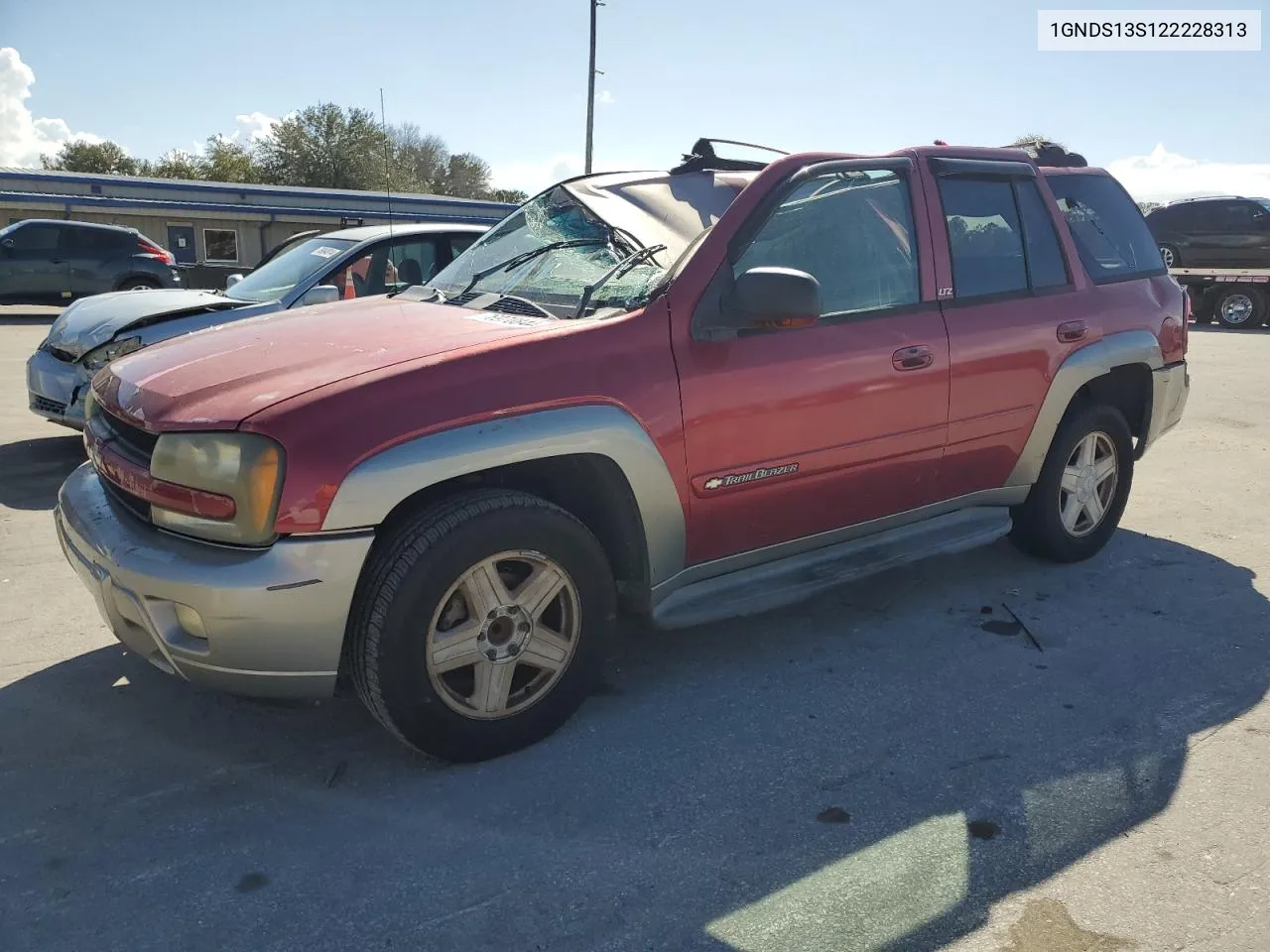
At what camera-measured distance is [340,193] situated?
28.0m

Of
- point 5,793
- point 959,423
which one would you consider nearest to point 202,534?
point 5,793

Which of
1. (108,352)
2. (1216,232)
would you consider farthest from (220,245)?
(1216,232)

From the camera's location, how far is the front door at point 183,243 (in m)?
26.6

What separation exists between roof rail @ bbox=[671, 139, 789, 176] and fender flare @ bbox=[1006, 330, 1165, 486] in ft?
5.10

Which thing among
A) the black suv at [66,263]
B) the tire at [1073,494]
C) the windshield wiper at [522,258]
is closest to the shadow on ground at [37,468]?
the windshield wiper at [522,258]

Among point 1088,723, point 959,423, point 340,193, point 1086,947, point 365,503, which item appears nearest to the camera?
point 1086,947

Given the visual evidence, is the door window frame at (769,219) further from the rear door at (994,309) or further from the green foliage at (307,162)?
the green foliage at (307,162)

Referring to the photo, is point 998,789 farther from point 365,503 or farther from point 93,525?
point 93,525

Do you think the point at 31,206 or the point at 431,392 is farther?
the point at 31,206

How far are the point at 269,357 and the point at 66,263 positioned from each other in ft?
52.8

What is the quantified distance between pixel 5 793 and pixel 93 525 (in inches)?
30.4

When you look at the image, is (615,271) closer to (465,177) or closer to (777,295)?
(777,295)

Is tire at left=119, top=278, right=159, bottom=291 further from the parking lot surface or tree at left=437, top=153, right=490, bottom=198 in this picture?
tree at left=437, top=153, right=490, bottom=198

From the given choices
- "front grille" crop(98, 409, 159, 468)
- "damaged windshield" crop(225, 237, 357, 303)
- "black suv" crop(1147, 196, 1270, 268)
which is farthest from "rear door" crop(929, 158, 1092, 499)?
"black suv" crop(1147, 196, 1270, 268)
